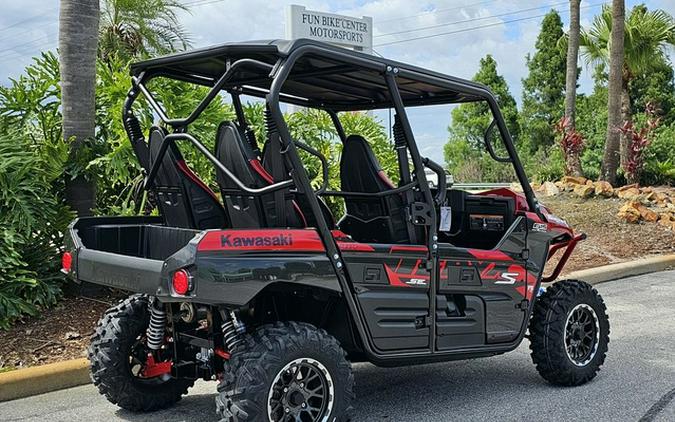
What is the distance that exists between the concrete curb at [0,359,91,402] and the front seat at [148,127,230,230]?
56.6 inches

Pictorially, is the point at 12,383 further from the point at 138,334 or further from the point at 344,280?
the point at 344,280

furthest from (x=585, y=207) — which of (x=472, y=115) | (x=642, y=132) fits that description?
(x=472, y=115)

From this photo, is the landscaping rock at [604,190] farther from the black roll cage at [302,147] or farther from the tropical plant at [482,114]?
the tropical plant at [482,114]

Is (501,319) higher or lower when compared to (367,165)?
lower

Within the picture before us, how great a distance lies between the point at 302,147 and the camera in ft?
15.3

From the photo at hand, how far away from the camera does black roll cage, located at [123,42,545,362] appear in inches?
151

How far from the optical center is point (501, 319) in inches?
193

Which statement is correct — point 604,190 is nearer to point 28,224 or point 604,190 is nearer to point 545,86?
point 28,224

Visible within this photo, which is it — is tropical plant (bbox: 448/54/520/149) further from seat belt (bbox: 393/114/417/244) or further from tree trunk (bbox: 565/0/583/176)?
seat belt (bbox: 393/114/417/244)

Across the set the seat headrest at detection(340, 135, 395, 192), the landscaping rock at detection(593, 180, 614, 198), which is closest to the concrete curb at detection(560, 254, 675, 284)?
the landscaping rock at detection(593, 180, 614, 198)

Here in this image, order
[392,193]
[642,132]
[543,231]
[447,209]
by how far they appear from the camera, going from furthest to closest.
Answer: [642,132] < [543,231] < [447,209] < [392,193]

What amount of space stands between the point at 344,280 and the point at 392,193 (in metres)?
0.69

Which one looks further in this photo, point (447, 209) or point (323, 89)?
point (323, 89)

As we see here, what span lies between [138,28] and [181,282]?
1263 centimetres
